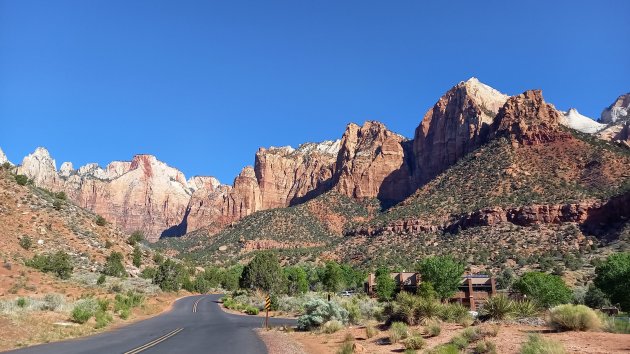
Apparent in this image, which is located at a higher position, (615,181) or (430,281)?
(615,181)

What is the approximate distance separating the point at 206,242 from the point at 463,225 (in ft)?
347

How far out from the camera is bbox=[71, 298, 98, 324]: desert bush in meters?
28.3

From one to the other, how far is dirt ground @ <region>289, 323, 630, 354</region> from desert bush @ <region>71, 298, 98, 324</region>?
14.0 meters

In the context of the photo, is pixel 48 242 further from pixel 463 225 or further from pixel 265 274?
pixel 463 225

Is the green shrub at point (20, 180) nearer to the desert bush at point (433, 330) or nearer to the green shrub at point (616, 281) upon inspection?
the desert bush at point (433, 330)

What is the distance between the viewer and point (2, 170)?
6606 cm

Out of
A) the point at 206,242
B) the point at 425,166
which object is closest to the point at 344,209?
the point at 425,166

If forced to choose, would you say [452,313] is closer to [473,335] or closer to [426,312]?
[426,312]

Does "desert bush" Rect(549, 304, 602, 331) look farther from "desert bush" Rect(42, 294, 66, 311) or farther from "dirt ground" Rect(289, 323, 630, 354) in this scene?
"desert bush" Rect(42, 294, 66, 311)

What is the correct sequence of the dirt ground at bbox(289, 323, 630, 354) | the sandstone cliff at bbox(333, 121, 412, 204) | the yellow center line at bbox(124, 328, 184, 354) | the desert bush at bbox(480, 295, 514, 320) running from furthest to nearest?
the sandstone cliff at bbox(333, 121, 412, 204), the desert bush at bbox(480, 295, 514, 320), the yellow center line at bbox(124, 328, 184, 354), the dirt ground at bbox(289, 323, 630, 354)

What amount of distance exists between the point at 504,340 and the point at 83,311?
26073 millimetres

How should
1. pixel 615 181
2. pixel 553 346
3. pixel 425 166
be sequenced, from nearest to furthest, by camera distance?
pixel 553 346, pixel 615 181, pixel 425 166

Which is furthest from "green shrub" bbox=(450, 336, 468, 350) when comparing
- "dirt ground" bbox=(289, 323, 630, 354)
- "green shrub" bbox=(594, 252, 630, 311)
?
"green shrub" bbox=(594, 252, 630, 311)

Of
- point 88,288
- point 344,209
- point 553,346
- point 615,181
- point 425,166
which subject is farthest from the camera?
point 425,166
